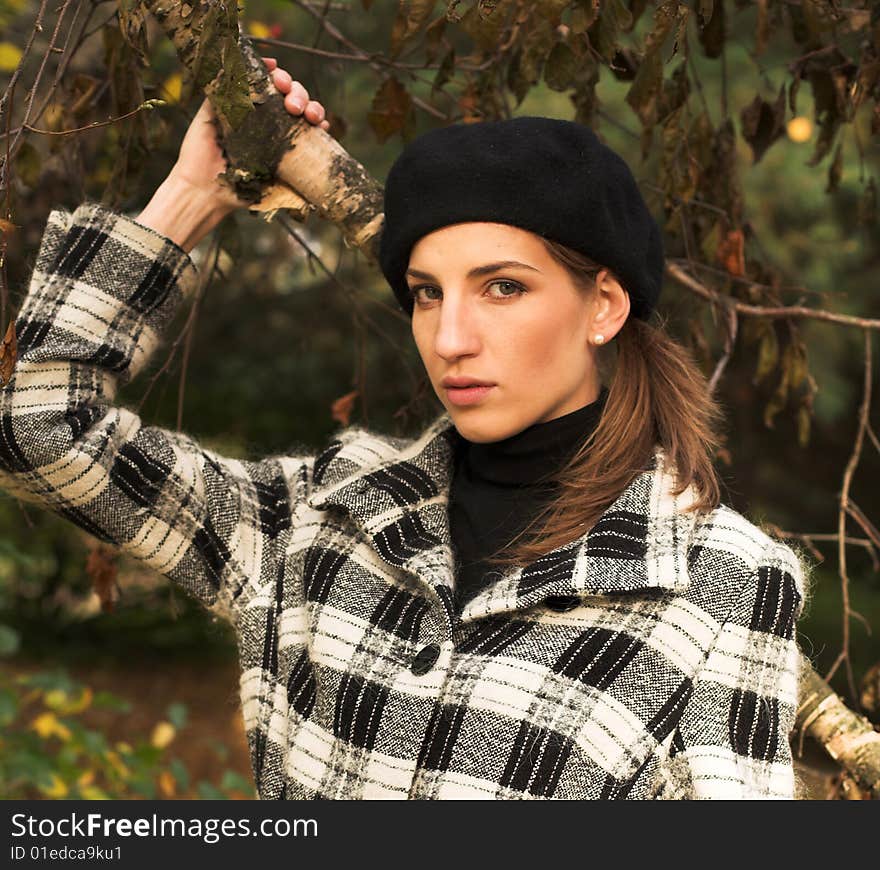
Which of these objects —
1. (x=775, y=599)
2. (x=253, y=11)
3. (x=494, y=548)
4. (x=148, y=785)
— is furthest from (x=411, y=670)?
(x=253, y=11)

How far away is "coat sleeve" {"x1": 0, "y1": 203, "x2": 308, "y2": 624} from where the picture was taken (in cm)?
193

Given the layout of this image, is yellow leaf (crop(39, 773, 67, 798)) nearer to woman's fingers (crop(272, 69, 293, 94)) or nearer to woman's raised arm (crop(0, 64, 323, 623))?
woman's raised arm (crop(0, 64, 323, 623))

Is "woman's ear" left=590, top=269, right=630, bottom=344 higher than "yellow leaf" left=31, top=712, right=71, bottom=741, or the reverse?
"woman's ear" left=590, top=269, right=630, bottom=344

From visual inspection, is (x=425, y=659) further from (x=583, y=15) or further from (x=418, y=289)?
(x=583, y=15)

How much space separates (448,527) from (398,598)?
20 cm

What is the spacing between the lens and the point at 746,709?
1730mm

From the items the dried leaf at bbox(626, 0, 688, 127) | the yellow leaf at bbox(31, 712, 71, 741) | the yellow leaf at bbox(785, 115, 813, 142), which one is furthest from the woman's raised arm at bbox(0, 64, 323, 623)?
the yellow leaf at bbox(785, 115, 813, 142)

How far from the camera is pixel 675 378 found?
2033 mm

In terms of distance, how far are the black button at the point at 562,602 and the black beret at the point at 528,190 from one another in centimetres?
51

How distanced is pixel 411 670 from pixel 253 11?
3597 mm

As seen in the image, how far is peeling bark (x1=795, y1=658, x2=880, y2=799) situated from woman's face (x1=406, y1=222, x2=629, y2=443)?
2.42 ft

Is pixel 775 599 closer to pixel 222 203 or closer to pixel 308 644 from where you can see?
pixel 308 644

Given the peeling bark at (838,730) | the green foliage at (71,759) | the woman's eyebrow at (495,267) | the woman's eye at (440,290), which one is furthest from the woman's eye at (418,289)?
the green foliage at (71,759)

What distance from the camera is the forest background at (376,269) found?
218 centimetres
